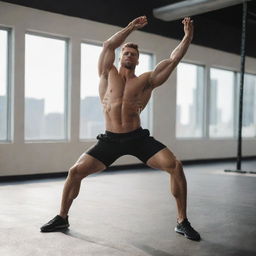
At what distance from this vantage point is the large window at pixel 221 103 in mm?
9883

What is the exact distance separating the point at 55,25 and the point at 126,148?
14.0 ft

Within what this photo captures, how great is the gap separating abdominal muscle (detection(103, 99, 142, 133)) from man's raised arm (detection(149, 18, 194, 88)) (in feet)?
0.77

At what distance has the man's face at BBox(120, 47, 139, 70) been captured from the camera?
3.05 meters

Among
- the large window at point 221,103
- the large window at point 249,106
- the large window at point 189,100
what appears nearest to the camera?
the large window at point 189,100

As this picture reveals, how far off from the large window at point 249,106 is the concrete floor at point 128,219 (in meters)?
5.39

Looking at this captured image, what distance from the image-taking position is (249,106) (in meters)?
11.3

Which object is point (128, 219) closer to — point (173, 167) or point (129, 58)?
point (173, 167)

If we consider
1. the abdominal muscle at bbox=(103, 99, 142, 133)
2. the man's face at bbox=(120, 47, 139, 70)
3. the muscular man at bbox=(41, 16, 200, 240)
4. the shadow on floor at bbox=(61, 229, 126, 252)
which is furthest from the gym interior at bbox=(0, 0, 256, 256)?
the man's face at bbox=(120, 47, 139, 70)

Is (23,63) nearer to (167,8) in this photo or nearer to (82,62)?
(82,62)

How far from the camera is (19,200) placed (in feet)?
14.4

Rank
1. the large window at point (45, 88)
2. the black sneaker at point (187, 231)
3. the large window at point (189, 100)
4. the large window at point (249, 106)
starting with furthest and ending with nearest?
the large window at point (249, 106) → the large window at point (189, 100) → the large window at point (45, 88) → the black sneaker at point (187, 231)

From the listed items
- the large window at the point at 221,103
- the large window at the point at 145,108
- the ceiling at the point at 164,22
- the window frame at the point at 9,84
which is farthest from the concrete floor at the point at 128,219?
the large window at the point at 221,103

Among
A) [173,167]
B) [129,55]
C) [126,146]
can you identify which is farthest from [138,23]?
[173,167]

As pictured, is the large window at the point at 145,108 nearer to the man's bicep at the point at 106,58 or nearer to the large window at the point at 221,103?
the large window at the point at 221,103
